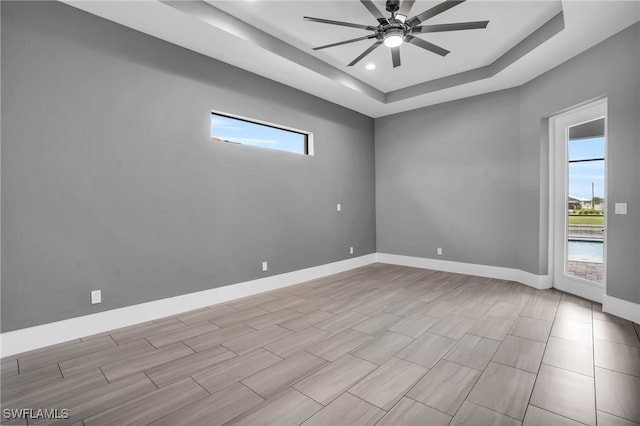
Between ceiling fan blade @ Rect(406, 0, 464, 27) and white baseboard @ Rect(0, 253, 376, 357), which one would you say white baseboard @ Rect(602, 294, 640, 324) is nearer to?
ceiling fan blade @ Rect(406, 0, 464, 27)

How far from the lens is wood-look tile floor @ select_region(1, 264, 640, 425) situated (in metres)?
1.76

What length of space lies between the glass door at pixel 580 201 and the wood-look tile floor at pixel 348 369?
518 millimetres

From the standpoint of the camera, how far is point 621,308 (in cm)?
319

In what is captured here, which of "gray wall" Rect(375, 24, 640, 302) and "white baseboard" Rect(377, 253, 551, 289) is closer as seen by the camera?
"gray wall" Rect(375, 24, 640, 302)

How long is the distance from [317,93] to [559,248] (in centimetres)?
434

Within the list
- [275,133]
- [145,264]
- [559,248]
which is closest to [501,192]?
[559,248]

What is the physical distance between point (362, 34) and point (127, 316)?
413 cm

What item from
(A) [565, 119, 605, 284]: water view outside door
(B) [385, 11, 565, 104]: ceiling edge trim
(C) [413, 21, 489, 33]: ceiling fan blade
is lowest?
(A) [565, 119, 605, 284]: water view outside door

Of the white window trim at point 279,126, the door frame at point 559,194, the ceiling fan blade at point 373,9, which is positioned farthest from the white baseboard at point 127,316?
the door frame at point 559,194

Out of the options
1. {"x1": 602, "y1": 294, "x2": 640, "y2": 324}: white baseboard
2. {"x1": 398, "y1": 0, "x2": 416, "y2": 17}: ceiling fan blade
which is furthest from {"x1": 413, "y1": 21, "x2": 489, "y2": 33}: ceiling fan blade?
{"x1": 602, "y1": 294, "x2": 640, "y2": 324}: white baseboard

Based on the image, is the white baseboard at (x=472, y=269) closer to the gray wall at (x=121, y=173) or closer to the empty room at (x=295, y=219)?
the empty room at (x=295, y=219)

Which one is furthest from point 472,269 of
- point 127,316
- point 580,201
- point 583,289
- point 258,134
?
point 127,316

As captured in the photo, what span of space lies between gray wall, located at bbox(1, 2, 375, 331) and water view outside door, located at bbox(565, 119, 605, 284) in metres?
4.00

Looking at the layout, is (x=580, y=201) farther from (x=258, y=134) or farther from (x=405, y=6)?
(x=258, y=134)
